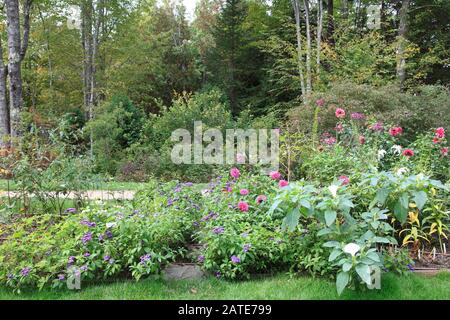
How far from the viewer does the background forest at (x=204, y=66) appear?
317 inches

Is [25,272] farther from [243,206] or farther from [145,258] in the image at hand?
[243,206]

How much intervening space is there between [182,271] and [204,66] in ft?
45.4

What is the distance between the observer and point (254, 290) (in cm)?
255

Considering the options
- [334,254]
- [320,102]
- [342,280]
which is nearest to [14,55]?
[320,102]

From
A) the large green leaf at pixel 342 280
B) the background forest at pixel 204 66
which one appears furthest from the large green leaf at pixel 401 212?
the background forest at pixel 204 66

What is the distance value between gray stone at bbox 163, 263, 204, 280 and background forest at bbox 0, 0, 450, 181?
15.0 ft

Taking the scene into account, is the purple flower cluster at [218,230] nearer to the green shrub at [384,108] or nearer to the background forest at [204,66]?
the green shrub at [384,108]

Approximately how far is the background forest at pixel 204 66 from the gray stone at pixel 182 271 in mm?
4572

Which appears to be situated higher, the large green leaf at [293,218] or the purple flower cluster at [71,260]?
the large green leaf at [293,218]

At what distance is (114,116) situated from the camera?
30.9ft

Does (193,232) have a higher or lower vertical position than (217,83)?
lower
